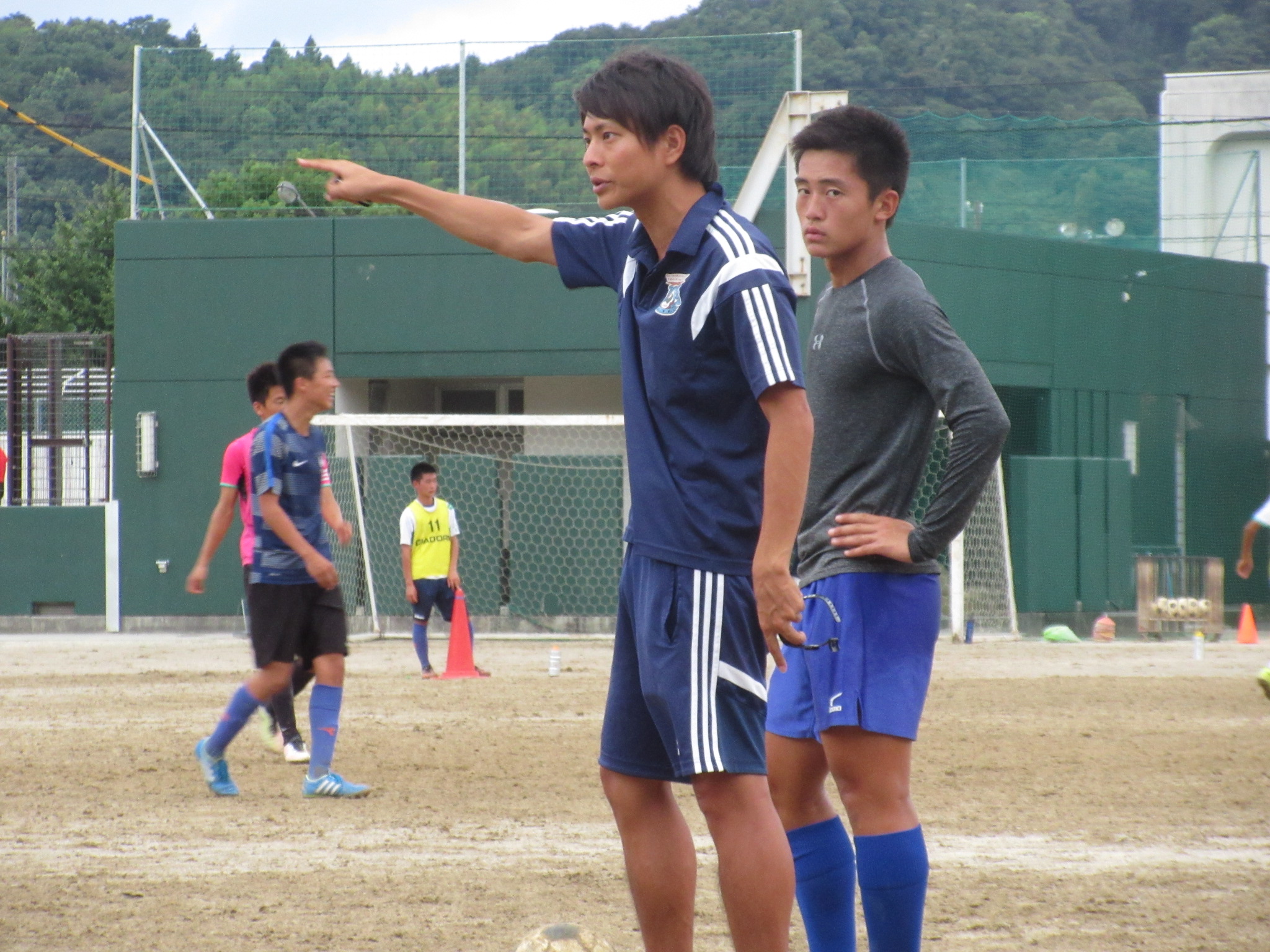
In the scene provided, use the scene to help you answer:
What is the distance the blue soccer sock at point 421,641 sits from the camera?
527 inches

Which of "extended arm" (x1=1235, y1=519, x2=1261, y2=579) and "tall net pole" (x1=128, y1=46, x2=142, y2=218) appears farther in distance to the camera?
"tall net pole" (x1=128, y1=46, x2=142, y2=218)

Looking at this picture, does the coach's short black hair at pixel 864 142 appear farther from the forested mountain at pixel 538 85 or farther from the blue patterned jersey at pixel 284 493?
the forested mountain at pixel 538 85

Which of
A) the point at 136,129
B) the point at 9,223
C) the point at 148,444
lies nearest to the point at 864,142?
the point at 148,444

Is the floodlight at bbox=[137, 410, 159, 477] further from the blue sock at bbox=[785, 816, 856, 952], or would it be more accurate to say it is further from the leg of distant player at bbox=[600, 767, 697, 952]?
the leg of distant player at bbox=[600, 767, 697, 952]

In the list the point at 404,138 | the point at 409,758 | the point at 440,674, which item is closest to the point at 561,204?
the point at 404,138

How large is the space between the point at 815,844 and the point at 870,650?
520mm

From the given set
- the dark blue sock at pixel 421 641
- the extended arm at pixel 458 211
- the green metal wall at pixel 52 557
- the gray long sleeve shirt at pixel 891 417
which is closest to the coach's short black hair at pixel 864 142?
the gray long sleeve shirt at pixel 891 417

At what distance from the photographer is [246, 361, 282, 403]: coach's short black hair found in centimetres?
815

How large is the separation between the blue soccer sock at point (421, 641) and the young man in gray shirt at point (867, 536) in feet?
32.0

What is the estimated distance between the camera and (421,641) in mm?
13570

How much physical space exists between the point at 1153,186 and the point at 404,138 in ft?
39.2

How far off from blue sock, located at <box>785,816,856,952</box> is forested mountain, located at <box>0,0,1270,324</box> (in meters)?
16.1

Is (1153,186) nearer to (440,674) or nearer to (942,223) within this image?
(942,223)

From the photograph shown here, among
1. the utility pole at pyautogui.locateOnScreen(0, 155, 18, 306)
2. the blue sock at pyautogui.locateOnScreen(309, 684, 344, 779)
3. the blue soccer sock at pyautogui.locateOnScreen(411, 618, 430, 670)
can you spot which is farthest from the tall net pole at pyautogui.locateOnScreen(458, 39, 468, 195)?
the utility pole at pyautogui.locateOnScreen(0, 155, 18, 306)
